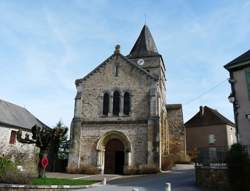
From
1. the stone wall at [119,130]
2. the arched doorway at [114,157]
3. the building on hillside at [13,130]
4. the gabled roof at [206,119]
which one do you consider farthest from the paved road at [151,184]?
the gabled roof at [206,119]

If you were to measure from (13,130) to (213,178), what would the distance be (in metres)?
19.7

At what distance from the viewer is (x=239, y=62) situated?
14977 mm

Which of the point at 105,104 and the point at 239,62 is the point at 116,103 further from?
the point at 239,62

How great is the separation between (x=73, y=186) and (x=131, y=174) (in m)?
9.15

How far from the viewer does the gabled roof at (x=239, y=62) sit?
48.3 ft

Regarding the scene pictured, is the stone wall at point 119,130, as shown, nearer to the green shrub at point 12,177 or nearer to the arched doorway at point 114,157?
the arched doorway at point 114,157

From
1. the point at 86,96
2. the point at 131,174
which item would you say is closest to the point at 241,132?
the point at 131,174

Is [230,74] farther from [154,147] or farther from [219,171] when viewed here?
[154,147]

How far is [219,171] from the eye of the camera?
42.3 ft

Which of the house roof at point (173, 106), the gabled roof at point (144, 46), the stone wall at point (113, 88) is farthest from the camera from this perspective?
the gabled roof at point (144, 46)

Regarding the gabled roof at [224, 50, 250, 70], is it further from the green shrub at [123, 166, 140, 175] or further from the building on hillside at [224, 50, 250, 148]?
the green shrub at [123, 166, 140, 175]

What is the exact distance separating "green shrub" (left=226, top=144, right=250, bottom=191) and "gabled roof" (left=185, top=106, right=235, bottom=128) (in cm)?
2519

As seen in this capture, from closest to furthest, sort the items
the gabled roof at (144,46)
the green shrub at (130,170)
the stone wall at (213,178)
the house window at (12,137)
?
the stone wall at (213,178) < the green shrub at (130,170) < the house window at (12,137) < the gabled roof at (144,46)

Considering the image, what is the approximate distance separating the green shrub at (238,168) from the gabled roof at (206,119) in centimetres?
2519
